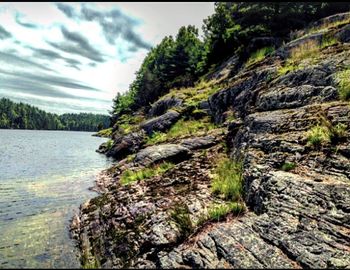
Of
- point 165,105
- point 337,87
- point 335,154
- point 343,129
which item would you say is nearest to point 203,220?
point 335,154

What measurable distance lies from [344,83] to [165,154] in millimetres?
8868

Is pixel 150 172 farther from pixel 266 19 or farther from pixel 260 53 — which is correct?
pixel 266 19

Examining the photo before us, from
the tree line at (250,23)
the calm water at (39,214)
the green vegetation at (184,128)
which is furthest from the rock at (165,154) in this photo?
the tree line at (250,23)

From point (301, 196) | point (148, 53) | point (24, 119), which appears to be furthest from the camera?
point (24, 119)

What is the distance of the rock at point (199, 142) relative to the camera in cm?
1523

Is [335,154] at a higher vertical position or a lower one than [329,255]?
higher

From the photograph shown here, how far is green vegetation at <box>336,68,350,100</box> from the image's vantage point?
10258 millimetres

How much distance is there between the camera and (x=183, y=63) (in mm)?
50469

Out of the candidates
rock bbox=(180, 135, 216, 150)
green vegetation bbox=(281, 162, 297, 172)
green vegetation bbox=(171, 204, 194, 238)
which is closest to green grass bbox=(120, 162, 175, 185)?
rock bbox=(180, 135, 216, 150)

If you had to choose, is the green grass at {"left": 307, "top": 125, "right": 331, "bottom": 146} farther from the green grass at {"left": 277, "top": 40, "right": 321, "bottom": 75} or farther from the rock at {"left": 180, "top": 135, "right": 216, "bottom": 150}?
the rock at {"left": 180, "top": 135, "right": 216, "bottom": 150}

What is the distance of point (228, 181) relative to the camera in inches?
383

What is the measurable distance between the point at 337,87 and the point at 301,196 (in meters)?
5.95

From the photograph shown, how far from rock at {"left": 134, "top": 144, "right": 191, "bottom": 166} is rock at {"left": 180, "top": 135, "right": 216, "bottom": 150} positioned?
0.36 metres

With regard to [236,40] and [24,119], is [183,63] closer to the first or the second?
[236,40]
